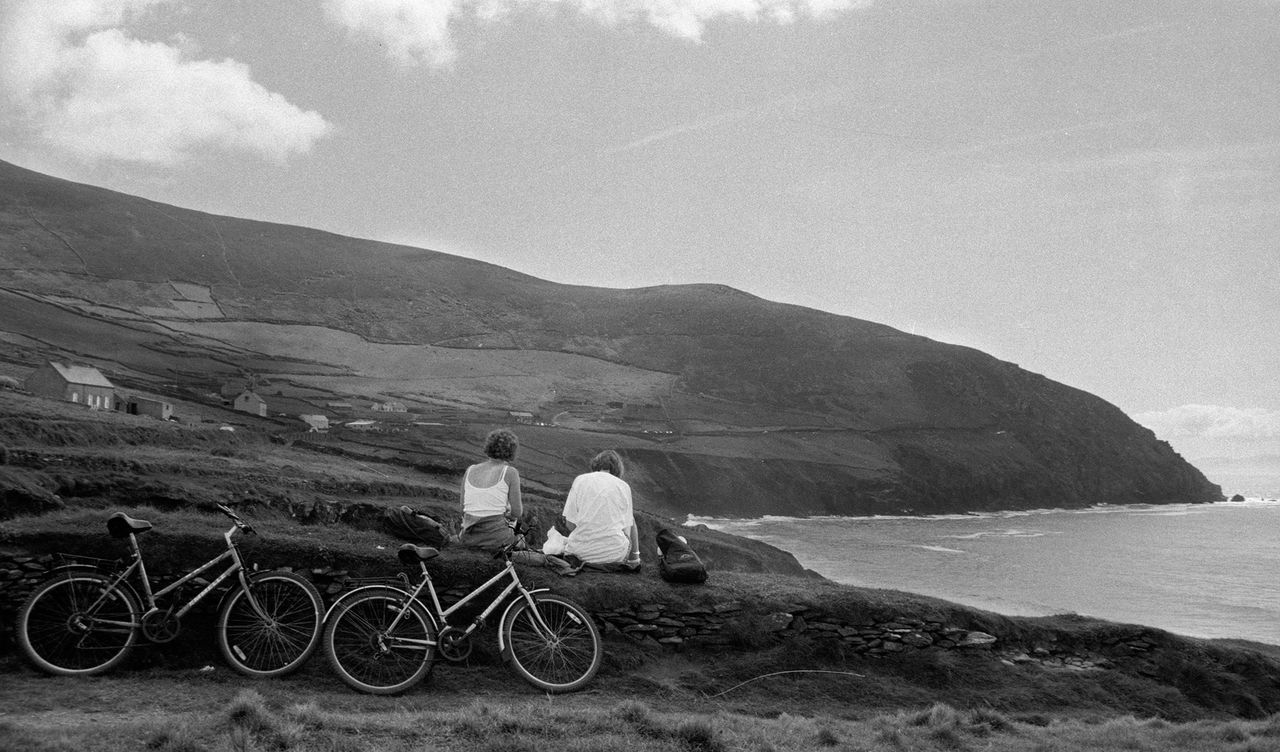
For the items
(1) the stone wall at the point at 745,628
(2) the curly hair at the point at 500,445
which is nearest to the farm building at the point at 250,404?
(1) the stone wall at the point at 745,628

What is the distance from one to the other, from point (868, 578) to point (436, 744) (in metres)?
54.0

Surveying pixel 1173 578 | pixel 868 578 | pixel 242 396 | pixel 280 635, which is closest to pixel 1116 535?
pixel 1173 578

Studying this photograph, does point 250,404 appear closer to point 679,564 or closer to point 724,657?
point 679,564

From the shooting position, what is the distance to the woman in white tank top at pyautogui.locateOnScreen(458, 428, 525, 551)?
444 inches

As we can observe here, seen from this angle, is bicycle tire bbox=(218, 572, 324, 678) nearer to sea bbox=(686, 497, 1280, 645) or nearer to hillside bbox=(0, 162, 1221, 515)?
sea bbox=(686, 497, 1280, 645)

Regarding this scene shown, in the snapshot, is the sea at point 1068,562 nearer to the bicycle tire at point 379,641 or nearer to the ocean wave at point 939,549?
the ocean wave at point 939,549

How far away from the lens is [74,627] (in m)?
9.05

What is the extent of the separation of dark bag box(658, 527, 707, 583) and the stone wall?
0.39m

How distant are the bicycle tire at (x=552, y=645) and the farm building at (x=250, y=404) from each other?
81.4m

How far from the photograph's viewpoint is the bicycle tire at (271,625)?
934cm

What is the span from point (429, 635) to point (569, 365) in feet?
408

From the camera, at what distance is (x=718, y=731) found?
25.2ft

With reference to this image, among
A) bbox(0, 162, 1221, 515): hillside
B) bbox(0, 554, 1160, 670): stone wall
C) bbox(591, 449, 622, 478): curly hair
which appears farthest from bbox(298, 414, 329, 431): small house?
bbox(591, 449, 622, 478): curly hair

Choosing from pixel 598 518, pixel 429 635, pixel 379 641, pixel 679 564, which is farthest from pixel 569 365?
pixel 379 641
